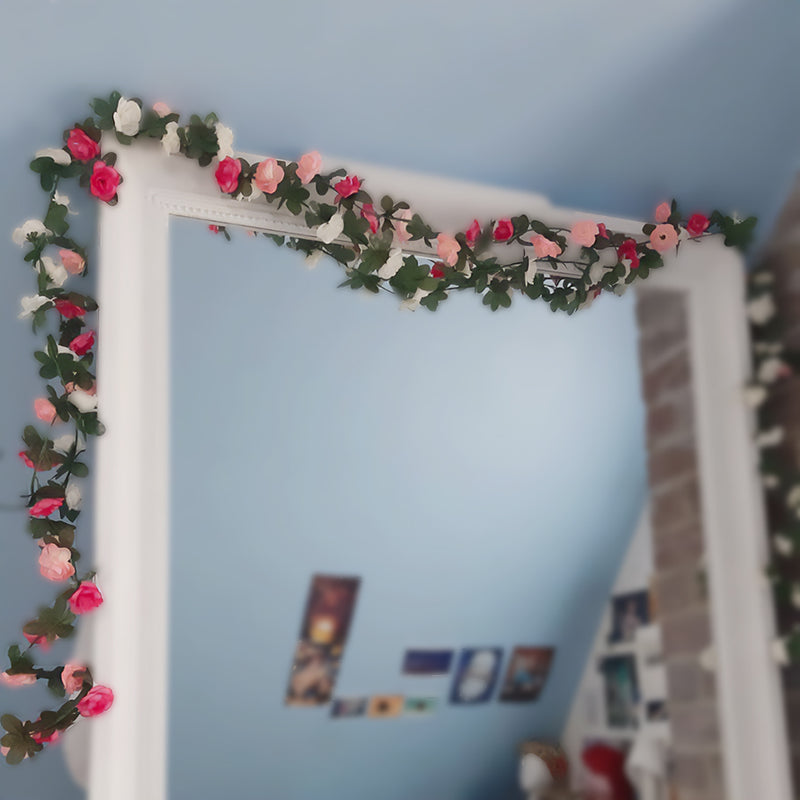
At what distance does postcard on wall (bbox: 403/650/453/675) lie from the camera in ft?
5.46

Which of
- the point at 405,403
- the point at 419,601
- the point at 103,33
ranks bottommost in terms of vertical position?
the point at 419,601

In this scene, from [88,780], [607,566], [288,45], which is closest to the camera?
[88,780]

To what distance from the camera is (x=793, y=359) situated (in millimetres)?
1919

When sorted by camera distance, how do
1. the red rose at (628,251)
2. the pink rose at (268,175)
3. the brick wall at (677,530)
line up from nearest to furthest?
1. the pink rose at (268,175)
2. the red rose at (628,251)
3. the brick wall at (677,530)

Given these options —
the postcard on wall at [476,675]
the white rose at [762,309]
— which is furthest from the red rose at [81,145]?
the white rose at [762,309]

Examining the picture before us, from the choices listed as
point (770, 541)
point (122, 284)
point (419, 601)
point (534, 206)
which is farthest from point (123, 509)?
point (770, 541)

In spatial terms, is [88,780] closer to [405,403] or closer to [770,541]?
[405,403]

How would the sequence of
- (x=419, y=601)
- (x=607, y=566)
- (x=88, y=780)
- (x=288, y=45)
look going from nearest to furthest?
1. (x=88, y=780)
2. (x=288, y=45)
3. (x=419, y=601)
4. (x=607, y=566)

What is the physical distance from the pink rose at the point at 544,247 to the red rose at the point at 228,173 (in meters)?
0.52

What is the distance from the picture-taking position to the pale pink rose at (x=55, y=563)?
1361 millimetres

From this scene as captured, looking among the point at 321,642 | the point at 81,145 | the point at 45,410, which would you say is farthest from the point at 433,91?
the point at 321,642

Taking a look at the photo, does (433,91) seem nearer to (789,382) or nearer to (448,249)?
(448,249)

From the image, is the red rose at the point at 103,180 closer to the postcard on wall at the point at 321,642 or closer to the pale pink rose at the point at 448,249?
the pale pink rose at the point at 448,249

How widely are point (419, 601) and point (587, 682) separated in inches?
16.9
